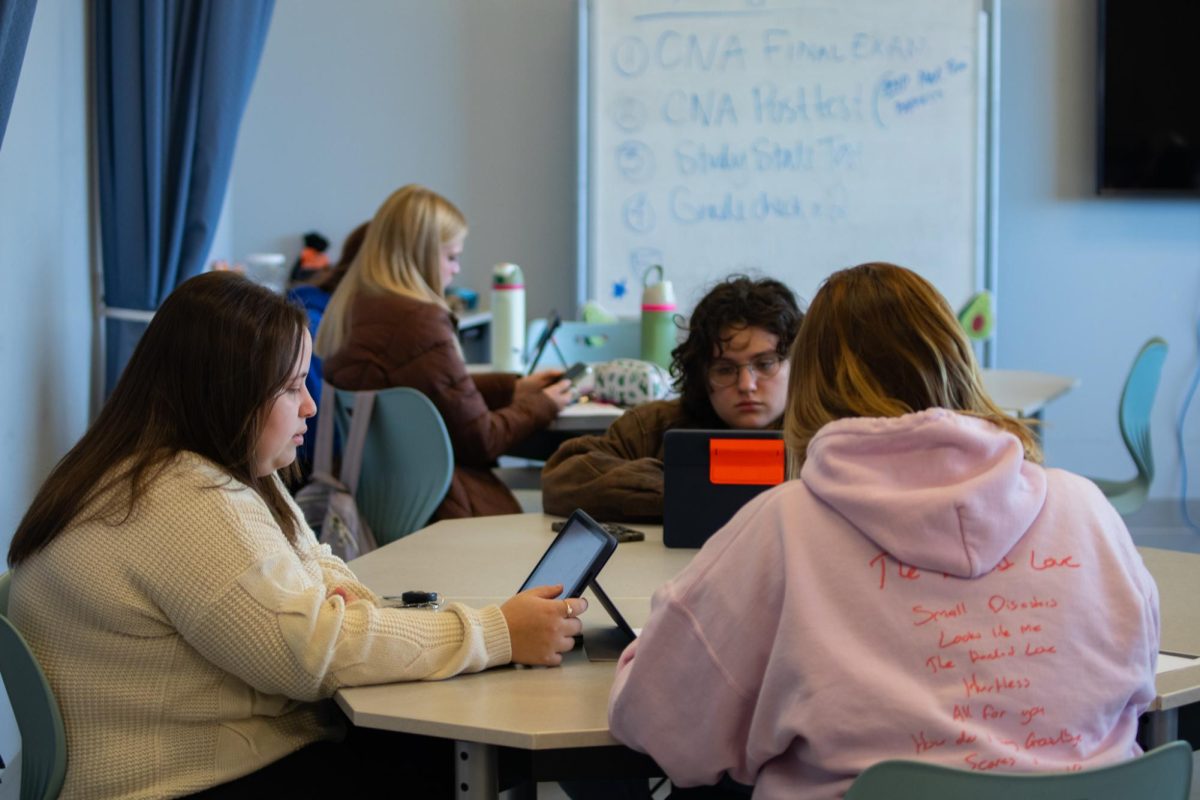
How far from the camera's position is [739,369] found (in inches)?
91.8

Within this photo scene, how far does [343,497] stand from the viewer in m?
2.95

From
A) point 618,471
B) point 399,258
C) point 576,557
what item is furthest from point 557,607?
point 399,258

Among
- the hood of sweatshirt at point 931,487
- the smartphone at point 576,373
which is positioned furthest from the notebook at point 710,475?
the smartphone at point 576,373

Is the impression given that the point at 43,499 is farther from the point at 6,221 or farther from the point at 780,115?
the point at 780,115

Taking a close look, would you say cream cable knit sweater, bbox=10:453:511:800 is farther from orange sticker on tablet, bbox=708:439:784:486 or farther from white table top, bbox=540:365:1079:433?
white table top, bbox=540:365:1079:433

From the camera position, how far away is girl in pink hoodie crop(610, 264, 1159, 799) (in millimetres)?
1097

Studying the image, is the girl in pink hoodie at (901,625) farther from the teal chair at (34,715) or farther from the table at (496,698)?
the teal chair at (34,715)

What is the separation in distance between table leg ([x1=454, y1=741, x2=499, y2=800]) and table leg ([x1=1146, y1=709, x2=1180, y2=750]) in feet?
2.22

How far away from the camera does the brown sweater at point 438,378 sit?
10.2ft

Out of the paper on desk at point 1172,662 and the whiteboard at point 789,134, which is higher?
the whiteboard at point 789,134

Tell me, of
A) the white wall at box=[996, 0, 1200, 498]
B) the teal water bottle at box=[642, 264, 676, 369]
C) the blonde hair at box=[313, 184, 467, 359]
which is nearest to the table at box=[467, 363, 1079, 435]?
the teal water bottle at box=[642, 264, 676, 369]

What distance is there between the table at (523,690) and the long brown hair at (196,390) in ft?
1.04

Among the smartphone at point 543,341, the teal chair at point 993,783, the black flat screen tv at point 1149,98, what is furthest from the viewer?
the black flat screen tv at point 1149,98

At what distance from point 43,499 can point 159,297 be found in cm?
175
